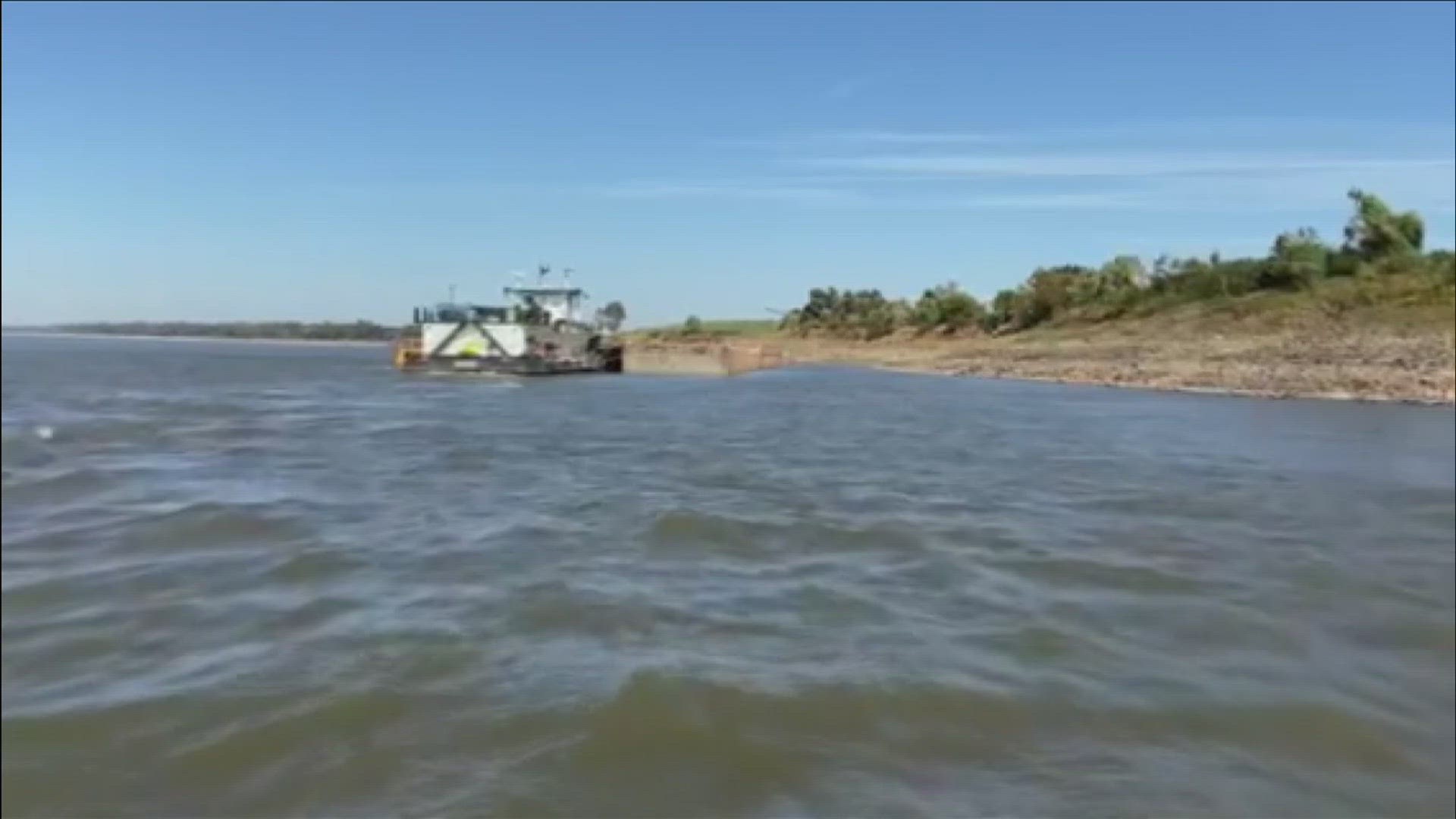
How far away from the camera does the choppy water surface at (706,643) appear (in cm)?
442

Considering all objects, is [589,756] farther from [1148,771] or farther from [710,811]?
[1148,771]

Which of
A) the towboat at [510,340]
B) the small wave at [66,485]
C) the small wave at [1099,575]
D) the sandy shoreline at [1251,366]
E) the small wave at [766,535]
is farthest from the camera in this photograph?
the towboat at [510,340]

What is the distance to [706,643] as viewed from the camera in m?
6.41

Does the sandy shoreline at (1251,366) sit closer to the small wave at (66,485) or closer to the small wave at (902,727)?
the small wave at (902,727)

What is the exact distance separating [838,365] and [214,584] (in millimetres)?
67013

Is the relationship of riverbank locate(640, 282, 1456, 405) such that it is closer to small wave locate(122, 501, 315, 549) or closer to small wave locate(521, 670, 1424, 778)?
small wave locate(521, 670, 1424, 778)

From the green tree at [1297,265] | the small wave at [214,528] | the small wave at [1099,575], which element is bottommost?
the small wave at [1099,575]

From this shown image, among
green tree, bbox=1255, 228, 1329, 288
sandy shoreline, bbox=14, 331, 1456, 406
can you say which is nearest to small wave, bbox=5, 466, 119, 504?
sandy shoreline, bbox=14, 331, 1456, 406

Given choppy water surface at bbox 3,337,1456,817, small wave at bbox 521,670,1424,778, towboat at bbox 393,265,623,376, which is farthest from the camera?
towboat at bbox 393,265,623,376

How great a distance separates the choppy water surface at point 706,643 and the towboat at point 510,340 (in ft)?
116

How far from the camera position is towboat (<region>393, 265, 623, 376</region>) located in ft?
166

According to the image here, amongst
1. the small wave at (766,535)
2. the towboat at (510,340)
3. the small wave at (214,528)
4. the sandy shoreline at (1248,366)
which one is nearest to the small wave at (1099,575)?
the small wave at (766,535)

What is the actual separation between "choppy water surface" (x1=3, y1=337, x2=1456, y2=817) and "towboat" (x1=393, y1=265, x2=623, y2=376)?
35472mm

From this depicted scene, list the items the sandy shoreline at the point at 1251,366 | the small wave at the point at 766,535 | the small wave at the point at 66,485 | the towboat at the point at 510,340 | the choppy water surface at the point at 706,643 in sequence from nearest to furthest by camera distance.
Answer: the choppy water surface at the point at 706,643, the small wave at the point at 66,485, the small wave at the point at 766,535, the sandy shoreline at the point at 1251,366, the towboat at the point at 510,340
